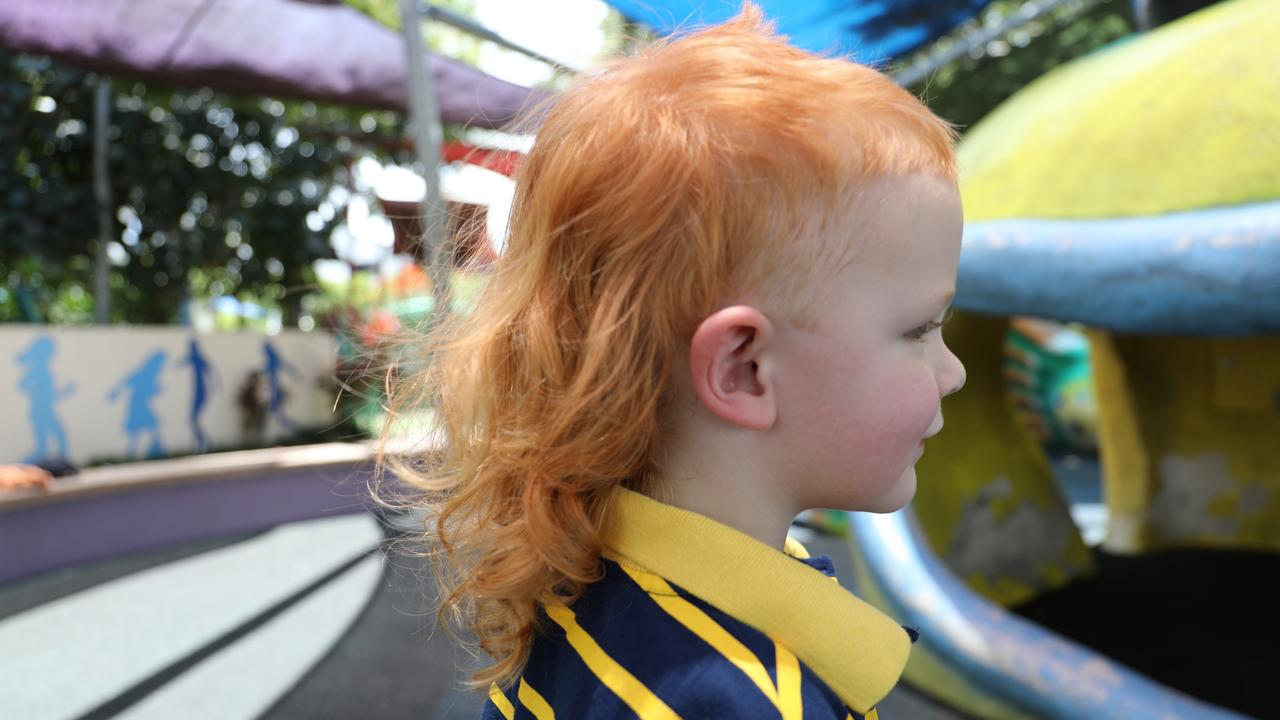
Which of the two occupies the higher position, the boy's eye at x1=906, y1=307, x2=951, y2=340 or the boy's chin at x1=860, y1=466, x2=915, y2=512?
the boy's eye at x1=906, y1=307, x2=951, y2=340

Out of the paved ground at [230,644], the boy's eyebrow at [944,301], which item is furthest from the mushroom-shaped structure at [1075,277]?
the boy's eyebrow at [944,301]

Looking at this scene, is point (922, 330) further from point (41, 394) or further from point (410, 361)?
point (41, 394)

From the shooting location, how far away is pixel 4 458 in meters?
5.30

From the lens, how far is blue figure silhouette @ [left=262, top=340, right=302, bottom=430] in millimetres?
Result: 7285

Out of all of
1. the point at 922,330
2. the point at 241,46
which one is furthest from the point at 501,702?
the point at 241,46

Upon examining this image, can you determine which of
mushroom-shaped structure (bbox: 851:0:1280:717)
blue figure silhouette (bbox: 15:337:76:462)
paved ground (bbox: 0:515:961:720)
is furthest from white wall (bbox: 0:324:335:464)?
mushroom-shaped structure (bbox: 851:0:1280:717)

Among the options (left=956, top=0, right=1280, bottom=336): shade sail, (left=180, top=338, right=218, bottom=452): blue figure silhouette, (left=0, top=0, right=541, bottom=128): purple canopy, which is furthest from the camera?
(left=180, top=338, right=218, bottom=452): blue figure silhouette

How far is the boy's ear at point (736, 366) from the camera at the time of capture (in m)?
0.72

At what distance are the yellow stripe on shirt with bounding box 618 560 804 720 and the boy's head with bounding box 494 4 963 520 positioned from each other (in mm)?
92

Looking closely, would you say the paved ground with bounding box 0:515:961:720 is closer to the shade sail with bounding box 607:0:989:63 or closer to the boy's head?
the boy's head

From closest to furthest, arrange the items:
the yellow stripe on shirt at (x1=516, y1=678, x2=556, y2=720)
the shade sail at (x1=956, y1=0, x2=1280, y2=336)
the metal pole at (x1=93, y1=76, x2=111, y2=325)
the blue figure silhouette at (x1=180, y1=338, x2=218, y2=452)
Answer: the yellow stripe on shirt at (x1=516, y1=678, x2=556, y2=720)
the shade sail at (x1=956, y1=0, x2=1280, y2=336)
the blue figure silhouette at (x1=180, y1=338, x2=218, y2=452)
the metal pole at (x1=93, y1=76, x2=111, y2=325)

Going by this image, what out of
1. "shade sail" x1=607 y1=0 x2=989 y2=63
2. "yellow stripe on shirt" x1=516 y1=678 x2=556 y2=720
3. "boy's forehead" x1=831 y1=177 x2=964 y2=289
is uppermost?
"shade sail" x1=607 y1=0 x2=989 y2=63

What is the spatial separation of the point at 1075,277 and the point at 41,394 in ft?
17.4

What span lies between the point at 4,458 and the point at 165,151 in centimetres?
341
